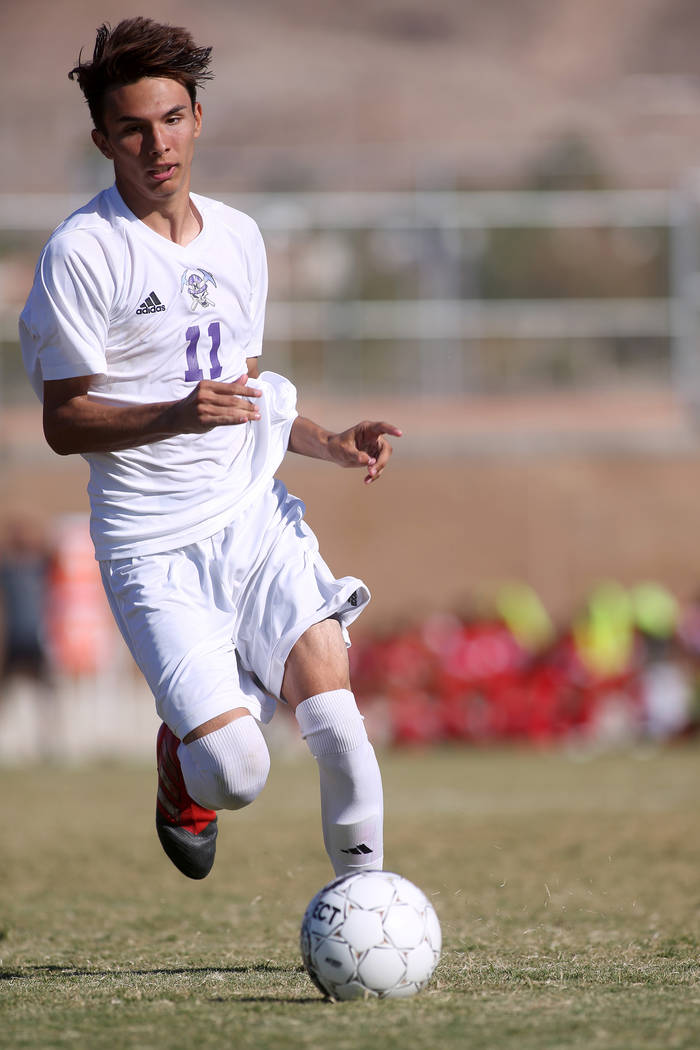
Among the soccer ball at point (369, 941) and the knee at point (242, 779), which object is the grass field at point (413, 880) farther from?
the knee at point (242, 779)

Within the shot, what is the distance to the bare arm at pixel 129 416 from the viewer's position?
4232 mm

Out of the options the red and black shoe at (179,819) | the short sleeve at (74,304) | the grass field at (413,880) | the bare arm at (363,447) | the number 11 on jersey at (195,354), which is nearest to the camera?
the grass field at (413,880)

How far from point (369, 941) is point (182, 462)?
1505 millimetres

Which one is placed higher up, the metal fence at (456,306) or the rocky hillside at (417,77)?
the rocky hillside at (417,77)

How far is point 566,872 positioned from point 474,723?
7124 mm

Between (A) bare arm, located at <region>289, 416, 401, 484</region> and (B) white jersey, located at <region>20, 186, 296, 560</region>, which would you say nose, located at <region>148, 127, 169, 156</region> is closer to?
(B) white jersey, located at <region>20, 186, 296, 560</region>

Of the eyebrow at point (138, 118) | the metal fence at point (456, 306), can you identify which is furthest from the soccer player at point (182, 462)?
the metal fence at point (456, 306)

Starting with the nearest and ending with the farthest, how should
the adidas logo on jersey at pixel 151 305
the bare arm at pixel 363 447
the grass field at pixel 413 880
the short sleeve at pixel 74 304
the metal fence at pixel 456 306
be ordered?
the grass field at pixel 413 880 → the short sleeve at pixel 74 304 → the adidas logo on jersey at pixel 151 305 → the bare arm at pixel 363 447 → the metal fence at pixel 456 306

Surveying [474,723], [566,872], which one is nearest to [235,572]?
[566,872]

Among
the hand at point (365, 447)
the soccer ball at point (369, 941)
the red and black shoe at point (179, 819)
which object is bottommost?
the soccer ball at point (369, 941)

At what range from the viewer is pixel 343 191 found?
107 ft

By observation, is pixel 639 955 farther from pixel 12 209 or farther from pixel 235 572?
pixel 12 209

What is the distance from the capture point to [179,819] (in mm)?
5008

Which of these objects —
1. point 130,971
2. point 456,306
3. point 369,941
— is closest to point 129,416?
point 369,941
